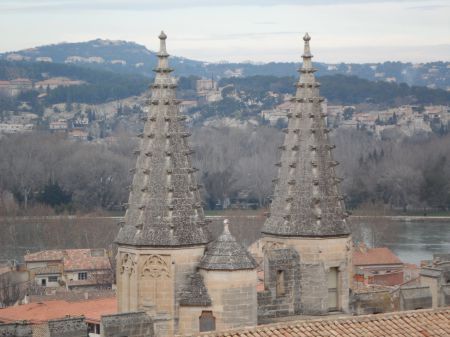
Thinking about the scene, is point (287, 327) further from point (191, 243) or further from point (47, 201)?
point (47, 201)

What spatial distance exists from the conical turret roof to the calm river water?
5655cm

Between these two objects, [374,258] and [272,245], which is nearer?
[272,245]

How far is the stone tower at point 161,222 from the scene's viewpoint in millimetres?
23484

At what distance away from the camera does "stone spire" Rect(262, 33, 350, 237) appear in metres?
25.1

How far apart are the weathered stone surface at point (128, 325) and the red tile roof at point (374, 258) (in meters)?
47.6

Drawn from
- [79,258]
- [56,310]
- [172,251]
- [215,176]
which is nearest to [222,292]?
[172,251]

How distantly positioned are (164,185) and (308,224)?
275 cm

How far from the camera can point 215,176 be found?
445 ft

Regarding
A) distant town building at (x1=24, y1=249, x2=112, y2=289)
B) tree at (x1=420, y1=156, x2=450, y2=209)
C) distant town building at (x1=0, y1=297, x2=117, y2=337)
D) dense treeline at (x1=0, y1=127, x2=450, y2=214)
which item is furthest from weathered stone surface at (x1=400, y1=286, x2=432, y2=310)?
tree at (x1=420, y1=156, x2=450, y2=209)

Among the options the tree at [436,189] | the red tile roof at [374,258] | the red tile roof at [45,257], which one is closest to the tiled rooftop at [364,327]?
the red tile roof at [374,258]

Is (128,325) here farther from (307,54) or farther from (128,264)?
(307,54)

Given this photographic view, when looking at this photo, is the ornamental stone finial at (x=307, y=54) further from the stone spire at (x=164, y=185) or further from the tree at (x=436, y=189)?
the tree at (x=436, y=189)

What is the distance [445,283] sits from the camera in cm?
2517

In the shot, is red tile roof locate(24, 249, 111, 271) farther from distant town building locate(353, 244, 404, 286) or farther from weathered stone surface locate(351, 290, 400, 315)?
weathered stone surface locate(351, 290, 400, 315)
